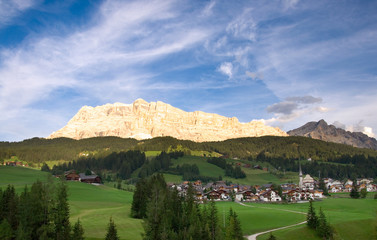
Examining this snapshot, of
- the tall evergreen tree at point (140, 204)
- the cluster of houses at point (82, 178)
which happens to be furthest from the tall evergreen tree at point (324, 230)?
the cluster of houses at point (82, 178)

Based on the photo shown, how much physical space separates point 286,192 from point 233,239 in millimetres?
94130

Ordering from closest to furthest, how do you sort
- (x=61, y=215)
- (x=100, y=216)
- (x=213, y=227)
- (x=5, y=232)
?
(x=5, y=232) < (x=61, y=215) < (x=213, y=227) < (x=100, y=216)

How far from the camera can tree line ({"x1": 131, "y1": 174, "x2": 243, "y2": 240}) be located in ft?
141

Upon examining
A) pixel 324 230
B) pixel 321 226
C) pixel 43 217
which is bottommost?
pixel 324 230

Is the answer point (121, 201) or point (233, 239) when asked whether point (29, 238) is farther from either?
point (121, 201)

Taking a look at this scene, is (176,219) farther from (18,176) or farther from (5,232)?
(18,176)

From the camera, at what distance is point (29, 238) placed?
48.7 meters

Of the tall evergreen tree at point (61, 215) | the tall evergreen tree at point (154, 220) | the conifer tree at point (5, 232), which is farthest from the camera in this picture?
the tall evergreen tree at point (61, 215)

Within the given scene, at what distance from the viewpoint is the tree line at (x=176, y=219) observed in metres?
42.9

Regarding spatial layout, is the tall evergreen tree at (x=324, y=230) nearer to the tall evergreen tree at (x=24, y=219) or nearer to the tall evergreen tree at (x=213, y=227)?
the tall evergreen tree at (x=213, y=227)

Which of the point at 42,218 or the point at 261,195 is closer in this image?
the point at 42,218

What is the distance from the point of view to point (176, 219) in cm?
6331

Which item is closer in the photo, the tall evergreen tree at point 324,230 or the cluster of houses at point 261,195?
the tall evergreen tree at point 324,230

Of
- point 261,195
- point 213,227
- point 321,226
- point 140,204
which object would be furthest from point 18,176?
point 321,226
